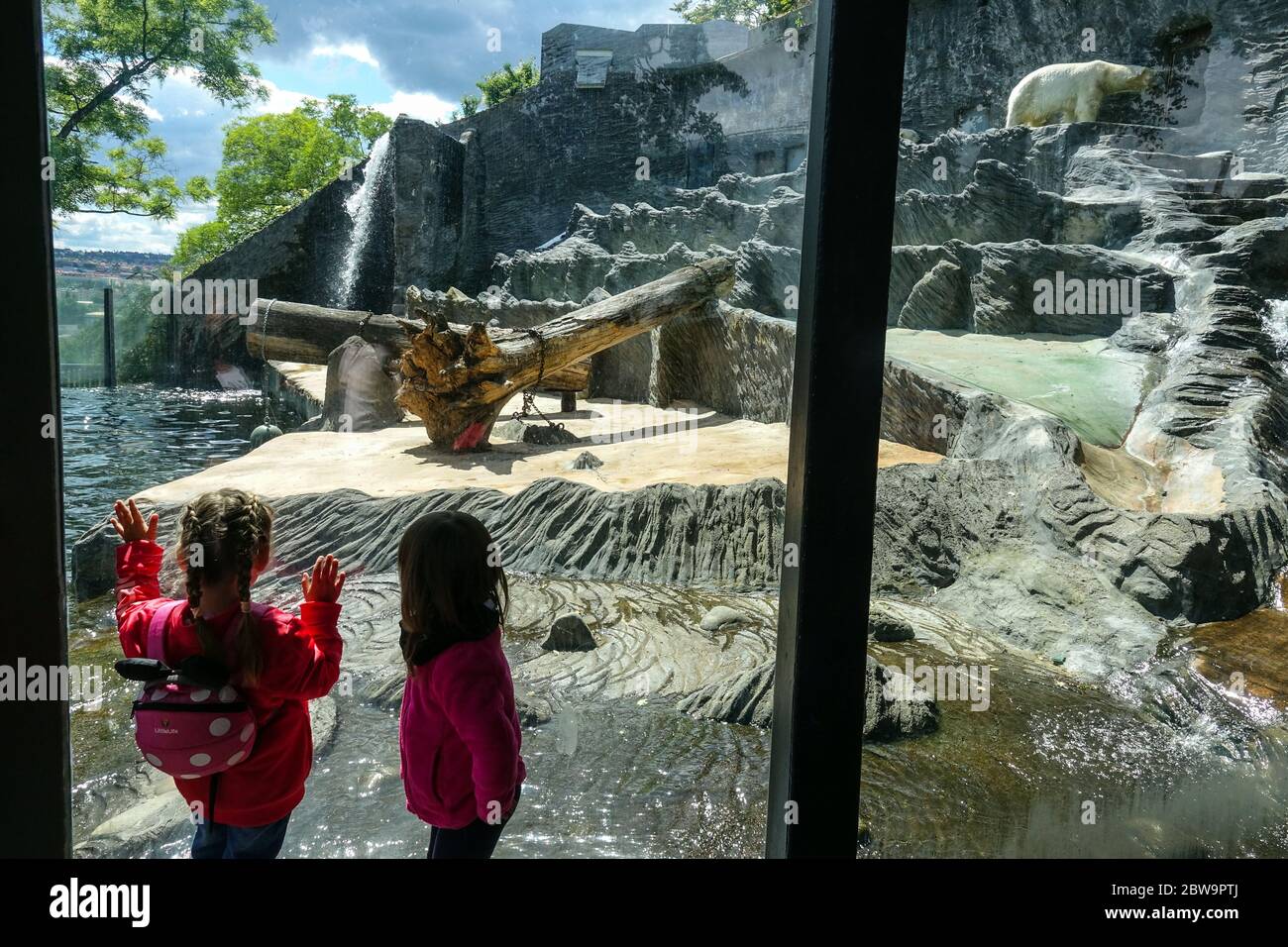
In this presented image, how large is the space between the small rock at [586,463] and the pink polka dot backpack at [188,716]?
1.39 m

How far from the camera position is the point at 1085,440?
188 inches

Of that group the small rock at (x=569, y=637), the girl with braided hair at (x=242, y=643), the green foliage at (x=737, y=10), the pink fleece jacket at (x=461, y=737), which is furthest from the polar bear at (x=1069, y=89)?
the girl with braided hair at (x=242, y=643)

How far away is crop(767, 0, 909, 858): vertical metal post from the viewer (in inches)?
53.9

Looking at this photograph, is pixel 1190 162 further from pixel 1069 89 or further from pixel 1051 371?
pixel 1051 371

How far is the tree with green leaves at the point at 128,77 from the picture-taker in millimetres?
1548

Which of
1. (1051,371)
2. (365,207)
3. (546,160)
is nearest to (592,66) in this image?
(546,160)

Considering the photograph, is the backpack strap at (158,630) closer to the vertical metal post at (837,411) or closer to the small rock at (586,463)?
the vertical metal post at (837,411)

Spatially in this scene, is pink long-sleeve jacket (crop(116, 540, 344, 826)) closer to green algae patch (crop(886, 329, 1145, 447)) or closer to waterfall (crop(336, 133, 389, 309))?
waterfall (crop(336, 133, 389, 309))

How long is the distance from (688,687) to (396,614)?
1039mm

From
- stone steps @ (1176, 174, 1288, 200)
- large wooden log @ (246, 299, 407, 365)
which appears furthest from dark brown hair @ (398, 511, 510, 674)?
stone steps @ (1176, 174, 1288, 200)

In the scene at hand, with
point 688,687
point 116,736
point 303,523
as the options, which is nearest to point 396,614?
point 303,523

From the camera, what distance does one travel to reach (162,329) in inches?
67.0
